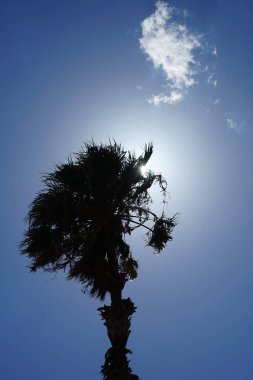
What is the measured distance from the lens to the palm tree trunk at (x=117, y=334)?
9680mm

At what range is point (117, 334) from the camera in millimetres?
10164

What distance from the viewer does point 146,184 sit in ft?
44.1

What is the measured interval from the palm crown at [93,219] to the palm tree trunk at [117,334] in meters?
0.65

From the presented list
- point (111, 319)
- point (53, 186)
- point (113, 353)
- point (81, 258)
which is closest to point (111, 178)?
point (53, 186)

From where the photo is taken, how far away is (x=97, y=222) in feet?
38.3

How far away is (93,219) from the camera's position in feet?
38.8

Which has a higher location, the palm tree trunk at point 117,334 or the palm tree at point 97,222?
the palm tree at point 97,222

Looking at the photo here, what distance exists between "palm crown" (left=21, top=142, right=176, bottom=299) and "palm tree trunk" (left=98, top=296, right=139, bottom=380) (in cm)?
65

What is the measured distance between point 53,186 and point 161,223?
404 cm

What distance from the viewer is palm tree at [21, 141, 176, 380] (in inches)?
451

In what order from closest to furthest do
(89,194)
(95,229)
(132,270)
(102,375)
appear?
1. (102,375)
2. (95,229)
3. (89,194)
4. (132,270)

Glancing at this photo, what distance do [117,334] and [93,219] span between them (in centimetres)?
362

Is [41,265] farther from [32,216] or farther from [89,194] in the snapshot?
[89,194]

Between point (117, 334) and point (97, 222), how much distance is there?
3.44m
